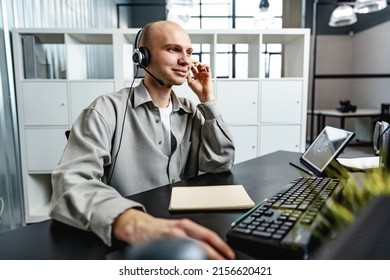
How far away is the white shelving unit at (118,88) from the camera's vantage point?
2.21m

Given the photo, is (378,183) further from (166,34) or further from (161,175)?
(166,34)

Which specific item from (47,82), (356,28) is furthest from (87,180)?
(356,28)

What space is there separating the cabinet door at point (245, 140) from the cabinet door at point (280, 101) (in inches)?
5.5

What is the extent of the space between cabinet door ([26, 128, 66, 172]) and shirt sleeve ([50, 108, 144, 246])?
1.61m

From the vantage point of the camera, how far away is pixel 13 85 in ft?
7.08

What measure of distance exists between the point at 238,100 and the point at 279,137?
46 centimetres

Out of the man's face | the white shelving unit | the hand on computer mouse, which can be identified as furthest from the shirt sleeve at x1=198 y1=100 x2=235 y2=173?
the white shelving unit

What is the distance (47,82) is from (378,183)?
2301 millimetres

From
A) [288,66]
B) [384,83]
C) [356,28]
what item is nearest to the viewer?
[288,66]

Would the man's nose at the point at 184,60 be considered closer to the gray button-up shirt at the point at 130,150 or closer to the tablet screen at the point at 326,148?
the gray button-up shirt at the point at 130,150

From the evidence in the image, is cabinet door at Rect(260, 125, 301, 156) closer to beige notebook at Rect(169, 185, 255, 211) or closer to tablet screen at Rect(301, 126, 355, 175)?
tablet screen at Rect(301, 126, 355, 175)

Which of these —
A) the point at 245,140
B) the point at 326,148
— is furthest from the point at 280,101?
the point at 326,148

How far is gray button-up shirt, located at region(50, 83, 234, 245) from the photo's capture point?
62 cm

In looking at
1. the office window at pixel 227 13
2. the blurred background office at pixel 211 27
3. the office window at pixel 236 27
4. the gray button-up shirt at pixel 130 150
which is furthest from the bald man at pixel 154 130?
the office window at pixel 227 13
